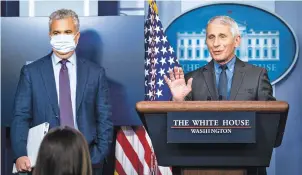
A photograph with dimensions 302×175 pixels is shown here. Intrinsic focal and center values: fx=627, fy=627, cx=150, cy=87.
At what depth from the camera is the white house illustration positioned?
5023mm

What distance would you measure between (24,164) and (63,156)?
1985mm

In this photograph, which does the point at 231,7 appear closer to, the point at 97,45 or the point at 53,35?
the point at 97,45

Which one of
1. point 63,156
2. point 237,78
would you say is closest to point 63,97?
point 237,78

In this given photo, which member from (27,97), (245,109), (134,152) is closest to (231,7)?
(134,152)

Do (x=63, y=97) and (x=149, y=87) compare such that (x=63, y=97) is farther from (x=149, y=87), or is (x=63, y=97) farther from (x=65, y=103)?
(x=149, y=87)

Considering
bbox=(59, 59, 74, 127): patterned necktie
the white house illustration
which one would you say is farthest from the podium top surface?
the white house illustration

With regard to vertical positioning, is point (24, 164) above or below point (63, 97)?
below

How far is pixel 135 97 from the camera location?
4.79 meters

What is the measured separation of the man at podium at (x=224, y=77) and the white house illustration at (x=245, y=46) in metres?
1.69

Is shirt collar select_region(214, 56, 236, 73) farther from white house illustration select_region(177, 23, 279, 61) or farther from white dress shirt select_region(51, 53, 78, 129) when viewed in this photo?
white house illustration select_region(177, 23, 279, 61)

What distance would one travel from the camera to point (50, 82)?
13.2 feet

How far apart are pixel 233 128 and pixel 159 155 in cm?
29

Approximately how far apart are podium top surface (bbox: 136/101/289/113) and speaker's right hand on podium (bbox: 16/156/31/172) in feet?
5.83

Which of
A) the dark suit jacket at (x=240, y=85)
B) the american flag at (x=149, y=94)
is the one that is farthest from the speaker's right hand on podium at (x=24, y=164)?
the dark suit jacket at (x=240, y=85)
